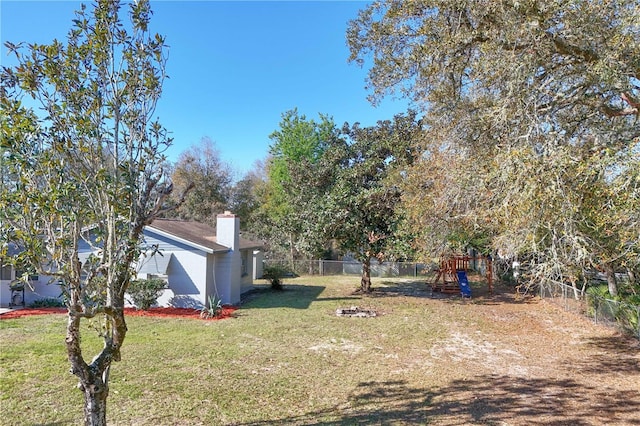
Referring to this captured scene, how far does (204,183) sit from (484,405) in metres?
27.3

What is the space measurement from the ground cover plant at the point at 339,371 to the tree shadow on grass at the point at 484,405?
0.09 feet

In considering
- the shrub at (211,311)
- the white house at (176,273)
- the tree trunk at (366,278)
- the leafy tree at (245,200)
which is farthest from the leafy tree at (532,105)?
the leafy tree at (245,200)

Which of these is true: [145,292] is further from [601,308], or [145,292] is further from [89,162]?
[601,308]

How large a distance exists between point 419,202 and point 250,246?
8987 mm

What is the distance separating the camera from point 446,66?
20.6 ft

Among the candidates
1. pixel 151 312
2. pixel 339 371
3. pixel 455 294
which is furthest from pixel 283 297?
pixel 339 371

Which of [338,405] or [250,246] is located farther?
[250,246]

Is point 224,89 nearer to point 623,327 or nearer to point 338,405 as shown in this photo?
point 338,405

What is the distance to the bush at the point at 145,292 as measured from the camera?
12.3 meters

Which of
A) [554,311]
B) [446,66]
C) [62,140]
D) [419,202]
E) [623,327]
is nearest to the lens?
[62,140]

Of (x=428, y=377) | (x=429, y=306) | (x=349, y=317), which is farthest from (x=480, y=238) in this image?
(x=428, y=377)

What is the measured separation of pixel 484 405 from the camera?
5598mm

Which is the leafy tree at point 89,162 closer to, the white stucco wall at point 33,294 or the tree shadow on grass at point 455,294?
the white stucco wall at point 33,294

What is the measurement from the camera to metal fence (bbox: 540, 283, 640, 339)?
948 cm
